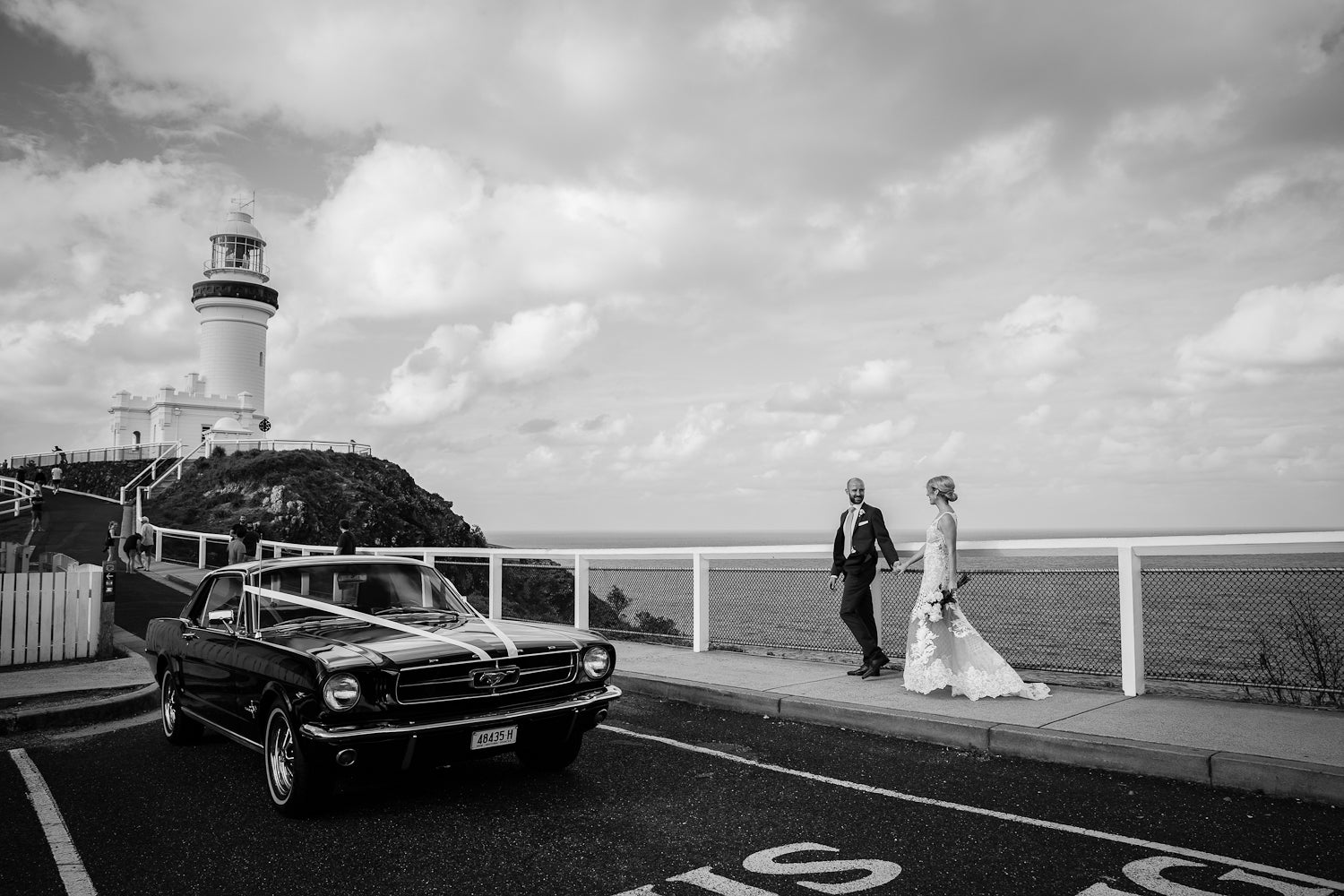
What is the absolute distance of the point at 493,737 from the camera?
5402mm

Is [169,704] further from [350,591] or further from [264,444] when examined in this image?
[264,444]

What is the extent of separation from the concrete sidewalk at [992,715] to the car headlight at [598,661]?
2.29 meters

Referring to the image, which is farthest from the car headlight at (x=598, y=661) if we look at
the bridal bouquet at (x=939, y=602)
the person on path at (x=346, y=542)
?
the person on path at (x=346, y=542)

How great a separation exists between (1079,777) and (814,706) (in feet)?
7.60

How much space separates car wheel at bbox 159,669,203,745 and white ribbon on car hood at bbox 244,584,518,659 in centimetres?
134

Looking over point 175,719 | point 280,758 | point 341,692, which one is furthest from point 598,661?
point 175,719

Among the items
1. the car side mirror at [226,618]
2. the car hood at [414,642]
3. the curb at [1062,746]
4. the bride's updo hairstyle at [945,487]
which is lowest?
the curb at [1062,746]

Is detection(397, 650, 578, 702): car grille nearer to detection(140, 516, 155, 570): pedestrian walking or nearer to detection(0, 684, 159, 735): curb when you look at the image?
detection(0, 684, 159, 735): curb

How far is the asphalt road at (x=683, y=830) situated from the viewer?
4.29m

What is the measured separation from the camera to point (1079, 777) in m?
6.00

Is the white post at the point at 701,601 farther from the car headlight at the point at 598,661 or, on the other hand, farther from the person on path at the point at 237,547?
the person on path at the point at 237,547

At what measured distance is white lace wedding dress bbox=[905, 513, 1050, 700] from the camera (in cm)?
787

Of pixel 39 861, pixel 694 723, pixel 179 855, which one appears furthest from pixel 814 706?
pixel 39 861

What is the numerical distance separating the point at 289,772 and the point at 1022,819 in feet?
12.9
